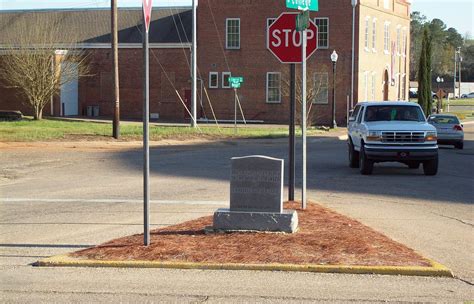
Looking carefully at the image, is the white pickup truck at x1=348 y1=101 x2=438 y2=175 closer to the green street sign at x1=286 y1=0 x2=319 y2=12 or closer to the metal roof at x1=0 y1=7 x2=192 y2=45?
the green street sign at x1=286 y1=0 x2=319 y2=12

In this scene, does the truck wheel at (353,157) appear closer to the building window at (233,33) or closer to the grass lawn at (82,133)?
the grass lawn at (82,133)

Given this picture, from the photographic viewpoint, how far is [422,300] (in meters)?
7.41

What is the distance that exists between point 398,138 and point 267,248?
1119cm

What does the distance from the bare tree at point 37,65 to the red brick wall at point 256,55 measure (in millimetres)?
10084

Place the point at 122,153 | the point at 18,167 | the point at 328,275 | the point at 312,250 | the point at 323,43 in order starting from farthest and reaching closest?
the point at 323,43, the point at 122,153, the point at 18,167, the point at 312,250, the point at 328,275

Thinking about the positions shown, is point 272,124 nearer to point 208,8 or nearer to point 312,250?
point 208,8

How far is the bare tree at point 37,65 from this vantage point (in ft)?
148

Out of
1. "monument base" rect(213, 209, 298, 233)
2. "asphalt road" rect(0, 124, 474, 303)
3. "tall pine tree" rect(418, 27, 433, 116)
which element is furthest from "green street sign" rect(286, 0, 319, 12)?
"tall pine tree" rect(418, 27, 433, 116)

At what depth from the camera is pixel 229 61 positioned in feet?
177

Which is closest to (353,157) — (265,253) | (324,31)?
(265,253)

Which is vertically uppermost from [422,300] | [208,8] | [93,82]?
[208,8]

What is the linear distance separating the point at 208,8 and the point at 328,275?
47.4 metres

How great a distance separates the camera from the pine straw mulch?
29.0ft

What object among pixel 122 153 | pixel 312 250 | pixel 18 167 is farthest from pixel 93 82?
pixel 312 250
